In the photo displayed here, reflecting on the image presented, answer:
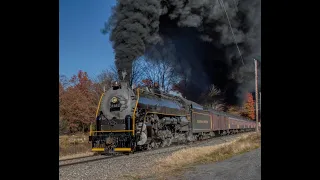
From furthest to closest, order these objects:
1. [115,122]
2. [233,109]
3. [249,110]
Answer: [249,110]
[233,109]
[115,122]

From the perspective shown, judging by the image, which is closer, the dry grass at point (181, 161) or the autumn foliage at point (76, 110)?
the dry grass at point (181, 161)

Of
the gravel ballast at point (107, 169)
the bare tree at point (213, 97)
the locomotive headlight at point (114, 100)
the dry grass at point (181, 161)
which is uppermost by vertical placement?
the bare tree at point (213, 97)

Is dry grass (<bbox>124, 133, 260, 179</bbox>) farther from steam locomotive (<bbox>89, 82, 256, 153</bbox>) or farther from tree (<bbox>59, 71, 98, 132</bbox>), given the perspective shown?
tree (<bbox>59, 71, 98, 132</bbox>)

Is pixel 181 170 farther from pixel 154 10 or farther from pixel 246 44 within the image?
pixel 246 44

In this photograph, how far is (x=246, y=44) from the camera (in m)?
23.9

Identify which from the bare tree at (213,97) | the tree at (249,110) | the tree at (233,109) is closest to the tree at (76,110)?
the bare tree at (213,97)

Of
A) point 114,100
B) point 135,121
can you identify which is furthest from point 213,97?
point 135,121

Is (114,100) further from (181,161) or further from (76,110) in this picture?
(76,110)

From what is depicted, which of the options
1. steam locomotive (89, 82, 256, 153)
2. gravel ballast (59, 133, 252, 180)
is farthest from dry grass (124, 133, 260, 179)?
steam locomotive (89, 82, 256, 153)

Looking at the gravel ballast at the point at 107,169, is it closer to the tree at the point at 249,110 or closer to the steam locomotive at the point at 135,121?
the steam locomotive at the point at 135,121

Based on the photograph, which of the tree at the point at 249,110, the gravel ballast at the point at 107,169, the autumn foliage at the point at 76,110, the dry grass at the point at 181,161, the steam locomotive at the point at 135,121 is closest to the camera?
the dry grass at the point at 181,161

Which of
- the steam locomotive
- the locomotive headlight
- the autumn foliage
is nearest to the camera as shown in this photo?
the steam locomotive
